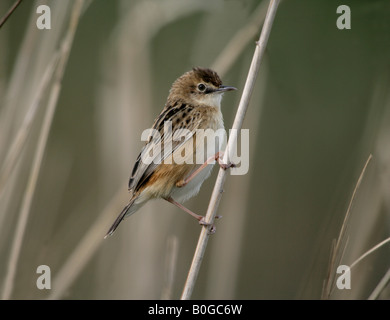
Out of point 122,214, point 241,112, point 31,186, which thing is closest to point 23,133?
point 31,186

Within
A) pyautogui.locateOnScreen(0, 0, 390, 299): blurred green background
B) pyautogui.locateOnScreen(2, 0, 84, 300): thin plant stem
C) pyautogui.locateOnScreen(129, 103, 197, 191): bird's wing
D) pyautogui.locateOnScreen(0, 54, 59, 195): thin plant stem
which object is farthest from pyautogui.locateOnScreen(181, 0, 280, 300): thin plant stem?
pyautogui.locateOnScreen(0, 54, 59, 195): thin plant stem

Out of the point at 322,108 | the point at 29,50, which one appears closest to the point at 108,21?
the point at 29,50

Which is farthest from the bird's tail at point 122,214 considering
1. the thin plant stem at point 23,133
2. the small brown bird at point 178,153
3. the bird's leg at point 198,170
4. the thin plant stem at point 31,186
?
the thin plant stem at point 23,133

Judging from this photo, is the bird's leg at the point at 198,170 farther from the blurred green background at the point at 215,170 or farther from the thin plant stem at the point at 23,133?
the thin plant stem at the point at 23,133

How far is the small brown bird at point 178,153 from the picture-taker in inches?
159

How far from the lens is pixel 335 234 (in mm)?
3891

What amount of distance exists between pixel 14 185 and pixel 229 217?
1759 millimetres

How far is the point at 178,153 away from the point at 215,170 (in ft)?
6.02

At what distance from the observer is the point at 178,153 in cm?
411

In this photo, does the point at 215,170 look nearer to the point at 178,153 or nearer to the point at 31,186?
the point at 178,153

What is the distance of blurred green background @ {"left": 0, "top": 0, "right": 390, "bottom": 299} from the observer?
392 centimetres

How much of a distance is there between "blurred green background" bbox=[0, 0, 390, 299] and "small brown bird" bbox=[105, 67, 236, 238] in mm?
232

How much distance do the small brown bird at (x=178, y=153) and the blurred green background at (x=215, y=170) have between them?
23 centimetres

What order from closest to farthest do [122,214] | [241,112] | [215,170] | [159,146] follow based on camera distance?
[241,112] → [122,214] → [159,146] → [215,170]
